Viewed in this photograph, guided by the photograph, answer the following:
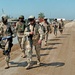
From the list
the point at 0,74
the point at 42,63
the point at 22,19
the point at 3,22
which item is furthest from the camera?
the point at 22,19

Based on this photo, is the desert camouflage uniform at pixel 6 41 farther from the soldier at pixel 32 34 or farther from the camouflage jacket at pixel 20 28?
the camouflage jacket at pixel 20 28

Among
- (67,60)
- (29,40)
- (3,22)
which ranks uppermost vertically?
(3,22)

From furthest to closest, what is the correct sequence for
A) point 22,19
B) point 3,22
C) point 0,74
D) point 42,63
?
point 22,19, point 42,63, point 3,22, point 0,74

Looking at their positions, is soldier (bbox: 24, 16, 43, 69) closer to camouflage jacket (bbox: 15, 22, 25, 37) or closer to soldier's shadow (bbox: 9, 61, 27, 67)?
soldier's shadow (bbox: 9, 61, 27, 67)

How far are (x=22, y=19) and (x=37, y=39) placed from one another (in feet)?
9.47

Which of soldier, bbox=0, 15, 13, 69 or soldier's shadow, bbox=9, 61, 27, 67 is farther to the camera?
soldier's shadow, bbox=9, 61, 27, 67

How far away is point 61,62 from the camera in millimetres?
12648

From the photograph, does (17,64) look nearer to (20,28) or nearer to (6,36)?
(6,36)

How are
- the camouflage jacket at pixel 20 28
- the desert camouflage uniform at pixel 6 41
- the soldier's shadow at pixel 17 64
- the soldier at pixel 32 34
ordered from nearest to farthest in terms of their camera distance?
the soldier at pixel 32 34 < the desert camouflage uniform at pixel 6 41 < the soldier's shadow at pixel 17 64 < the camouflage jacket at pixel 20 28

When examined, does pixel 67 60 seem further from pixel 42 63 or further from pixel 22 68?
pixel 22 68

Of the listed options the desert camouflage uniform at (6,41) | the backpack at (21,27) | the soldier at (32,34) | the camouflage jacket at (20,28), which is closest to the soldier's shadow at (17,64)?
the desert camouflage uniform at (6,41)

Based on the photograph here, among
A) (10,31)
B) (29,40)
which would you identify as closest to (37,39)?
(29,40)

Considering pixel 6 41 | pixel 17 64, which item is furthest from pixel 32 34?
pixel 17 64

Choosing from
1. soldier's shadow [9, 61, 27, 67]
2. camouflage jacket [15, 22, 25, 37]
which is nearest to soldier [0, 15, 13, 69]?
soldier's shadow [9, 61, 27, 67]
